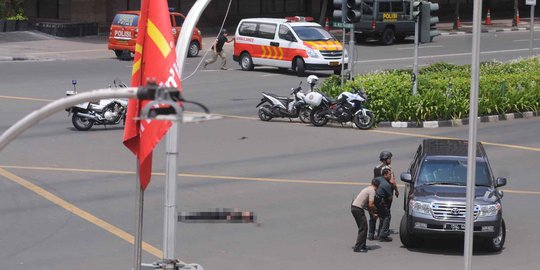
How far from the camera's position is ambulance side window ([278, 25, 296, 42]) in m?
38.0

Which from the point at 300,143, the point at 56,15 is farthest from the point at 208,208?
the point at 56,15

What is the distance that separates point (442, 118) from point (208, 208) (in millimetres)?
11568

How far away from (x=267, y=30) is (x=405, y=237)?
892 inches

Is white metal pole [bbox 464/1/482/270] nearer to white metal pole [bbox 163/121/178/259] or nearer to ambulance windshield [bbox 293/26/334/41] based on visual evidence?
white metal pole [bbox 163/121/178/259]

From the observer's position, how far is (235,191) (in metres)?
20.0

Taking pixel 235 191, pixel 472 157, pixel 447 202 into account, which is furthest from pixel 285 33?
pixel 472 157

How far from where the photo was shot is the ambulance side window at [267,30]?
38594 millimetres

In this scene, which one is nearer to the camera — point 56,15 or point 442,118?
point 442,118

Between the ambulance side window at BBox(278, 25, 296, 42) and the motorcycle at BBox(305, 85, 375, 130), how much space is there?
10.6m

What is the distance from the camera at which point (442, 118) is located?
28.6 m

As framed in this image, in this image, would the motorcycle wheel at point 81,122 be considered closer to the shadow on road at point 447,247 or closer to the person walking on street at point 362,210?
the person walking on street at point 362,210

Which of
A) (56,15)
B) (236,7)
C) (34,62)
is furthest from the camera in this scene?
(236,7)

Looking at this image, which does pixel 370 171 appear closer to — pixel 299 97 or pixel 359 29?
pixel 299 97

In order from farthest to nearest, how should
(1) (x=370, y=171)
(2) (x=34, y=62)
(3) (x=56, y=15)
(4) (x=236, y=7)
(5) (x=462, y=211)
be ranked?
1. (4) (x=236, y=7)
2. (3) (x=56, y=15)
3. (2) (x=34, y=62)
4. (1) (x=370, y=171)
5. (5) (x=462, y=211)
